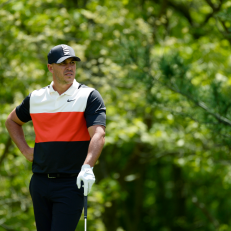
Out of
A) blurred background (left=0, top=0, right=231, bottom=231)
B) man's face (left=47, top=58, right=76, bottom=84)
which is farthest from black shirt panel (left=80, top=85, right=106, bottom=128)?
blurred background (left=0, top=0, right=231, bottom=231)

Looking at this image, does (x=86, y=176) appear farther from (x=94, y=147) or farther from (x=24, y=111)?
(x=24, y=111)

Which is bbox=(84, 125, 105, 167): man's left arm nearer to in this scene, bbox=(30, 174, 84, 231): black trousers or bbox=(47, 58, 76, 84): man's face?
bbox=(30, 174, 84, 231): black trousers

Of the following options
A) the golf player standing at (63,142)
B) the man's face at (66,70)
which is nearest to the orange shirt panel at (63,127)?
the golf player standing at (63,142)

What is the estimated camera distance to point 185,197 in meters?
12.5

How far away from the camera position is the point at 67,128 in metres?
2.75

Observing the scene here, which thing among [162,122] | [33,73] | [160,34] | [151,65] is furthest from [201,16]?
[151,65]

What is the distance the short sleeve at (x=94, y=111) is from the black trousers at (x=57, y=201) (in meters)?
0.44

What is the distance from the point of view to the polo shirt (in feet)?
8.92

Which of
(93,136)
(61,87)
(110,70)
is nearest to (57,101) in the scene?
(61,87)

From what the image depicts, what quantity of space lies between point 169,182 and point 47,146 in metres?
11.1

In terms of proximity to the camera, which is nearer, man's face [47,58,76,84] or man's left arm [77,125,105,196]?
man's left arm [77,125,105,196]

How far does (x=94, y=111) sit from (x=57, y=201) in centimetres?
69

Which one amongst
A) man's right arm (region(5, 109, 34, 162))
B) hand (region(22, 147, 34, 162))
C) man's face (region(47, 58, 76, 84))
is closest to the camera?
man's face (region(47, 58, 76, 84))

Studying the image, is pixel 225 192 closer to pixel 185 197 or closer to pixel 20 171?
pixel 185 197
